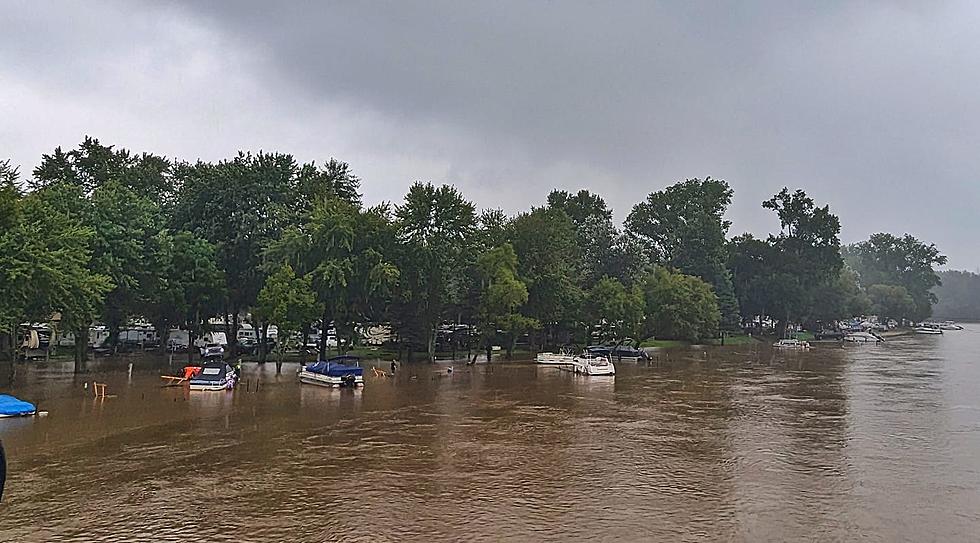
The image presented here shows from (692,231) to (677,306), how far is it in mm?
27882

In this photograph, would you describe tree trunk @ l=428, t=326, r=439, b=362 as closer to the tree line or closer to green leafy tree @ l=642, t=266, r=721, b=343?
the tree line

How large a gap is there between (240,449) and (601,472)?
934cm

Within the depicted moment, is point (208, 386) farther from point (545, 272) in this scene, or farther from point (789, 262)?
point (789, 262)

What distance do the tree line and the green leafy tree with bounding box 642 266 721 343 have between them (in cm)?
17

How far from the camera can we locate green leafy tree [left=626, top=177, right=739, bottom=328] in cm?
9544

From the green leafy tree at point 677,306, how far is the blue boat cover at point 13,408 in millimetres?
54964

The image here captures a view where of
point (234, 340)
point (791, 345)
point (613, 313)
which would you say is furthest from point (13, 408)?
point (791, 345)

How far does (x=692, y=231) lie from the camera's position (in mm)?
99000

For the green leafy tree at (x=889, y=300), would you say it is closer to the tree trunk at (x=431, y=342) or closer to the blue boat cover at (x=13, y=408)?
the tree trunk at (x=431, y=342)

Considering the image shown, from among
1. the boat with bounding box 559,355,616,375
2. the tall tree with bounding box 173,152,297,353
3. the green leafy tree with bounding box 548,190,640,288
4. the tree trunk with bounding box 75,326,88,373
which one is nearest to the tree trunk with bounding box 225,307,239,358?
the tall tree with bounding box 173,152,297,353

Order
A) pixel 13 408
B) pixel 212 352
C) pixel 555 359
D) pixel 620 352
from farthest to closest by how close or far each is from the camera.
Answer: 1. pixel 620 352
2. pixel 555 359
3. pixel 212 352
4. pixel 13 408

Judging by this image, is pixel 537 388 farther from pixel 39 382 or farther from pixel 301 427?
pixel 39 382

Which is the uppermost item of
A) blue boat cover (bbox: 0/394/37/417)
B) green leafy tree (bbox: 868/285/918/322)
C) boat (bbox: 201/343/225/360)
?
green leafy tree (bbox: 868/285/918/322)

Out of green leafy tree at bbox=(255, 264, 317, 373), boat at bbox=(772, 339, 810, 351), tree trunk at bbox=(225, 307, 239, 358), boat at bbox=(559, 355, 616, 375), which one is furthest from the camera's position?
boat at bbox=(772, 339, 810, 351)
